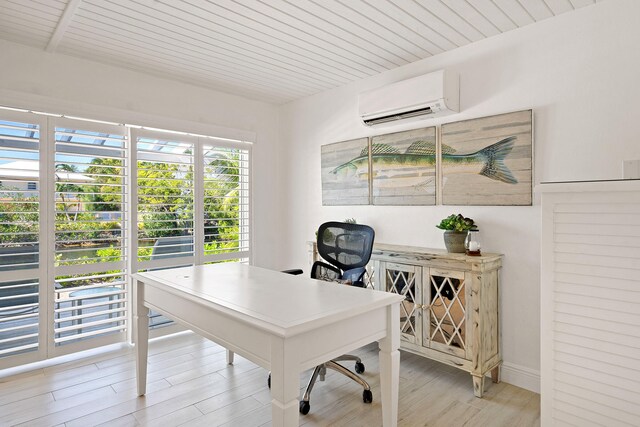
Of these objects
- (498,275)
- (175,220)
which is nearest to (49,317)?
(175,220)

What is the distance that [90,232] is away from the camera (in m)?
3.16

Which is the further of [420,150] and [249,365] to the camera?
[420,150]

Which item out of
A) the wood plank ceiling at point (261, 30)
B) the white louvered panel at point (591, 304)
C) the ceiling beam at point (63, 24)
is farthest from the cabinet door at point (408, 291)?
the ceiling beam at point (63, 24)

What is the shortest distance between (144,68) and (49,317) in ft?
7.45

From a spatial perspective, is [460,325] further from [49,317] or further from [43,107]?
[43,107]

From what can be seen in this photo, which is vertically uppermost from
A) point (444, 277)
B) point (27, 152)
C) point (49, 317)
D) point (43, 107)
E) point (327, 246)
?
point (43, 107)

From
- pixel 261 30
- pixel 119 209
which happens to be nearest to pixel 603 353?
pixel 261 30

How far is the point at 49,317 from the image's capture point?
9.77 ft

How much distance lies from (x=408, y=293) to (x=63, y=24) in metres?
3.12

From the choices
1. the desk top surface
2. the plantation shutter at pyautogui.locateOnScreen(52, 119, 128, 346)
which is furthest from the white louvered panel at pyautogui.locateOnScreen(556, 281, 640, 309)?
the plantation shutter at pyautogui.locateOnScreen(52, 119, 128, 346)

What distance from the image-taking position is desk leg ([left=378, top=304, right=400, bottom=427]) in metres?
1.80

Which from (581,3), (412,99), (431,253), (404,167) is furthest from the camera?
(404,167)

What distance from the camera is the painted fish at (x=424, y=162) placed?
269cm

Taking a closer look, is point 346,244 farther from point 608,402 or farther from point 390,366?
point 608,402
